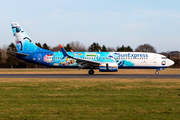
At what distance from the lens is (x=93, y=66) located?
30391mm

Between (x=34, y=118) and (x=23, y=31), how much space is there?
27.6 m

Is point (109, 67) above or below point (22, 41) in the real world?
below

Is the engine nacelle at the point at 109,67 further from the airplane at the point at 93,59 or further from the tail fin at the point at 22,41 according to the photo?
the tail fin at the point at 22,41

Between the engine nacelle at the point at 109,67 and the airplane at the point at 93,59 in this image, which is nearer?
the engine nacelle at the point at 109,67

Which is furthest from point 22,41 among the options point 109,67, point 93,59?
point 109,67

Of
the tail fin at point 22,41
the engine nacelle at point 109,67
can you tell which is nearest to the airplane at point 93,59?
the tail fin at point 22,41

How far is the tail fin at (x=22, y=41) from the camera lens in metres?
32.4

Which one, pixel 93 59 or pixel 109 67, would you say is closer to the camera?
pixel 109 67

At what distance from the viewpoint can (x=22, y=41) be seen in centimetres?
3253

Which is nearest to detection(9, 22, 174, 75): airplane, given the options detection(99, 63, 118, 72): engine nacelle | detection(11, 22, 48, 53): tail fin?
detection(11, 22, 48, 53): tail fin

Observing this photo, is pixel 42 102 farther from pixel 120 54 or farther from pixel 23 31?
pixel 23 31

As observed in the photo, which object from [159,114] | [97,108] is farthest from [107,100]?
[159,114]

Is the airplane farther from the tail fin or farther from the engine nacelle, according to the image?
the engine nacelle

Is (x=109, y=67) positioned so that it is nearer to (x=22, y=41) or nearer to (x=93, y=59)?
(x=93, y=59)
